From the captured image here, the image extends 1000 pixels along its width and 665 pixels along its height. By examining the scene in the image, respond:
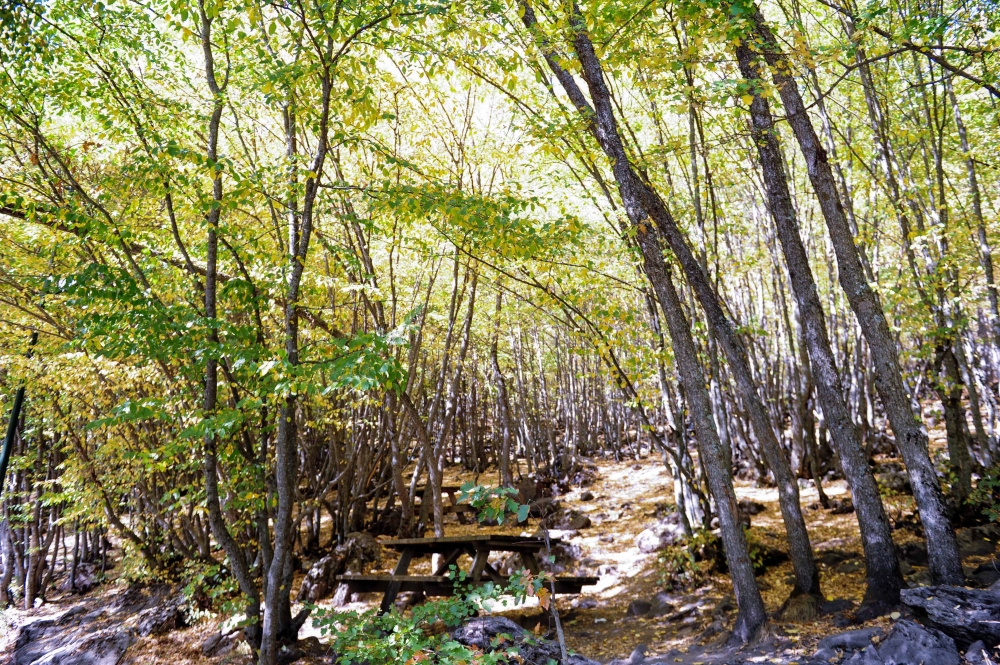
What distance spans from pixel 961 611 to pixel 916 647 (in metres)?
0.51

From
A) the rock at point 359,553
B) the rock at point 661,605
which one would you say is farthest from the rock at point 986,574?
the rock at point 359,553

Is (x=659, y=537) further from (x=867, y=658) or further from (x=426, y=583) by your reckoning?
(x=867, y=658)

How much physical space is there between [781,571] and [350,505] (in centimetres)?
774

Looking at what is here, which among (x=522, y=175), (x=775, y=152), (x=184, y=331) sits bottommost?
(x=184, y=331)

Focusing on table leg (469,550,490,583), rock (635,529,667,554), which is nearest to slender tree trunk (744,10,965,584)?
table leg (469,550,490,583)

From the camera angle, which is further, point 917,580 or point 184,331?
point 917,580

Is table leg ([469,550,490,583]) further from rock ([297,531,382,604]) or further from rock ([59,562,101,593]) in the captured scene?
rock ([59,562,101,593])

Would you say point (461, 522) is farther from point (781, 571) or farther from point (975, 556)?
point (975, 556)

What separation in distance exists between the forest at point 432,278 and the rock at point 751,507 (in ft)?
0.96

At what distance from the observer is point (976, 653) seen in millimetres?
3709

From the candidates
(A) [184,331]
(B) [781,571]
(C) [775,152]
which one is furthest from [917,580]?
(A) [184,331]

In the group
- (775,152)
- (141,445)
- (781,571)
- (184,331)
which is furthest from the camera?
(141,445)

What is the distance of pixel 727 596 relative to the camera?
→ 6.73 meters

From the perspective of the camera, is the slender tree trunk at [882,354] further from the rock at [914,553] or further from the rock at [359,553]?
the rock at [359,553]
